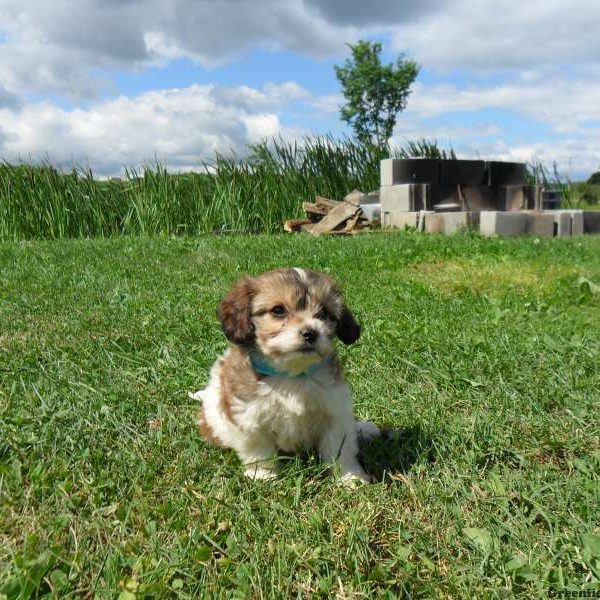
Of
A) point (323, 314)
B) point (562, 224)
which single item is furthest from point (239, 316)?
point (562, 224)

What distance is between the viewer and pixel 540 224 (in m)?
14.8

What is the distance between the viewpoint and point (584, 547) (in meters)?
2.31

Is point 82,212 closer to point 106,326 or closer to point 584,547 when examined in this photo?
point 106,326

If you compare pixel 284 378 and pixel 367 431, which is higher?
pixel 284 378

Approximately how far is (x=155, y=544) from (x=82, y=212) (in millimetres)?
15583

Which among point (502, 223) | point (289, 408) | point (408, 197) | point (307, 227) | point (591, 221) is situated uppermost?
point (408, 197)

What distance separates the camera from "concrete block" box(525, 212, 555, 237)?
1466cm

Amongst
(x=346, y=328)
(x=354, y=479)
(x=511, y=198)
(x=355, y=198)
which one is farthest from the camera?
(x=355, y=198)

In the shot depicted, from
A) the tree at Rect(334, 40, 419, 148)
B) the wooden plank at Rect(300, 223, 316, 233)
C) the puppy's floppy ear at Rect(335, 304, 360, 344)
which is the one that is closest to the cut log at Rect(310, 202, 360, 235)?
the wooden plank at Rect(300, 223, 316, 233)

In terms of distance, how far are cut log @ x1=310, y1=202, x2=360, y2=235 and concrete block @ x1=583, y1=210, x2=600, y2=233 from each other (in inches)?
226

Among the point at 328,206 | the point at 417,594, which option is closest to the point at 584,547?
the point at 417,594

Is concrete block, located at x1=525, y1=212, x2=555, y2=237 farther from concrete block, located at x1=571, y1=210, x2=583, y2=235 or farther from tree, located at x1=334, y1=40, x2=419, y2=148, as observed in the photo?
tree, located at x1=334, y1=40, x2=419, y2=148

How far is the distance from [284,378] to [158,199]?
48.2 ft

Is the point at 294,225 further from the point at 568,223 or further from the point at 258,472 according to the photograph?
the point at 258,472
